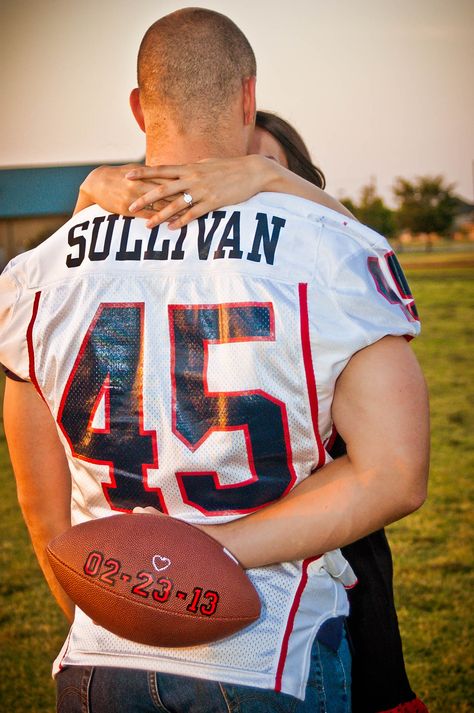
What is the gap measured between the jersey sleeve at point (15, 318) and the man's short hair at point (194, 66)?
1.38 ft

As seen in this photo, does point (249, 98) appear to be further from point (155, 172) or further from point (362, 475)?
point (362, 475)

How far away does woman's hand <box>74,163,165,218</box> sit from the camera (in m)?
1.39

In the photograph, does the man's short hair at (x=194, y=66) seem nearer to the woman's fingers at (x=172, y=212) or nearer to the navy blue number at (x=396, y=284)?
the woman's fingers at (x=172, y=212)

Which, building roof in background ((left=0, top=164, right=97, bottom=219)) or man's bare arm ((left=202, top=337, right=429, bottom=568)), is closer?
man's bare arm ((left=202, top=337, right=429, bottom=568))

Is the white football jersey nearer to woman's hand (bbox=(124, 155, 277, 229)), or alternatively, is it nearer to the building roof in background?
woman's hand (bbox=(124, 155, 277, 229))

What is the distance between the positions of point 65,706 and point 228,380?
638 mm

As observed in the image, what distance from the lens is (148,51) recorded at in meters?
1.46

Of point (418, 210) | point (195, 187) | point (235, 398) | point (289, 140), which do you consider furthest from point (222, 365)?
point (418, 210)

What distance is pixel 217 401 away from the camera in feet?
4.21

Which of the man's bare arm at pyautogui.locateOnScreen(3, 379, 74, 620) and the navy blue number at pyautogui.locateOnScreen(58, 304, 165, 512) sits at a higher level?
the navy blue number at pyautogui.locateOnScreen(58, 304, 165, 512)

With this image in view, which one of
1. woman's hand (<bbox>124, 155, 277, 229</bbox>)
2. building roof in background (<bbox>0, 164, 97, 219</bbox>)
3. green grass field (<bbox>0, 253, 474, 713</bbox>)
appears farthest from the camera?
building roof in background (<bbox>0, 164, 97, 219</bbox>)

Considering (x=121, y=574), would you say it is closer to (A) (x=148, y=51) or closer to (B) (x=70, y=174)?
(A) (x=148, y=51)

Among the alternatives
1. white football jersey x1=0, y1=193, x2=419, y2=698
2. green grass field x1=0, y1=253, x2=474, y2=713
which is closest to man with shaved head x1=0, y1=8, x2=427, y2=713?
white football jersey x1=0, y1=193, x2=419, y2=698

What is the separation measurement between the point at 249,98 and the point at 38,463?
0.86 m
